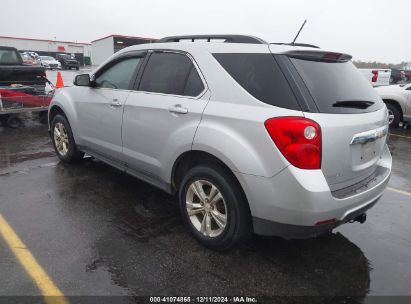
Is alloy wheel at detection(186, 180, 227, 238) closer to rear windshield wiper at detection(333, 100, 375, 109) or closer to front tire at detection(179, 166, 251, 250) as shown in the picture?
front tire at detection(179, 166, 251, 250)

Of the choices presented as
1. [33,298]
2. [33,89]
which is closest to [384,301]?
[33,298]

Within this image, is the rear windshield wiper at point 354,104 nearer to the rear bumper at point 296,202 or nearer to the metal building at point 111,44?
the rear bumper at point 296,202

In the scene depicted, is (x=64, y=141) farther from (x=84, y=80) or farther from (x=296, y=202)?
(x=296, y=202)

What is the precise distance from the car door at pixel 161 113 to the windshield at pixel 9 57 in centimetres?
731

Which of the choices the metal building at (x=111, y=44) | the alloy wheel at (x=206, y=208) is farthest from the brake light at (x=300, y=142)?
the metal building at (x=111, y=44)

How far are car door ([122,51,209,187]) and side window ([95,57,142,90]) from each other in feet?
0.85

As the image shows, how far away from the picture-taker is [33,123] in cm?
A: 884

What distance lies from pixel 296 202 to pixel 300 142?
0.43m

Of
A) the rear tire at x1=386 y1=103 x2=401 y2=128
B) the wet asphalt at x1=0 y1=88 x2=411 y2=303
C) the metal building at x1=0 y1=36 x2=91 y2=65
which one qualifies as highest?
the wet asphalt at x1=0 y1=88 x2=411 y2=303

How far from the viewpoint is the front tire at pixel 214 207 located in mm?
2842

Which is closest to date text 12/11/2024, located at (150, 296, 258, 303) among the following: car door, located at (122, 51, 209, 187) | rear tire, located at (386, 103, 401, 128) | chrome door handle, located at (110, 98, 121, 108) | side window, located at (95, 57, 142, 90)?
car door, located at (122, 51, 209, 187)

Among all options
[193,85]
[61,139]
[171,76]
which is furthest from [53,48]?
[193,85]

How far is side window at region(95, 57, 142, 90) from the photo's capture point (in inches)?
158

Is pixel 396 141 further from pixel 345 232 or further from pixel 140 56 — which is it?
pixel 140 56
